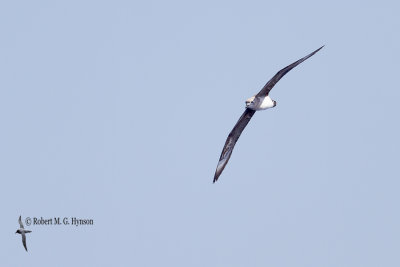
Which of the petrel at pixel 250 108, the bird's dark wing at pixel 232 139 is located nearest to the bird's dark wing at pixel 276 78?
the petrel at pixel 250 108

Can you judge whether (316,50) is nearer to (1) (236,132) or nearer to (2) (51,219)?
(1) (236,132)

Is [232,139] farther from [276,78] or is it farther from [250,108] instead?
[276,78]

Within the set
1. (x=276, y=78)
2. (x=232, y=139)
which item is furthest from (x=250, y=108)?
(x=276, y=78)

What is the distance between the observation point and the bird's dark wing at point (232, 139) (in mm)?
38812

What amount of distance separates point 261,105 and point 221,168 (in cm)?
515

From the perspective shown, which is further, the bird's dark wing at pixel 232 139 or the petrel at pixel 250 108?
the bird's dark wing at pixel 232 139

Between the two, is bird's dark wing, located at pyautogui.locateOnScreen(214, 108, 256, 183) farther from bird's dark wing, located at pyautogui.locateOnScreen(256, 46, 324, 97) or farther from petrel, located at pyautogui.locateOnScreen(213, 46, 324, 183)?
bird's dark wing, located at pyautogui.locateOnScreen(256, 46, 324, 97)

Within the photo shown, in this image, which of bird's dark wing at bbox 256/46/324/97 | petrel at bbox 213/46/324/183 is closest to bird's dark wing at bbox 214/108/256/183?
petrel at bbox 213/46/324/183

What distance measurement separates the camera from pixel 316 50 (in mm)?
31438

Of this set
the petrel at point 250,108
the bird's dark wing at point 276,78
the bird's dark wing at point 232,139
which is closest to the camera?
the bird's dark wing at point 276,78

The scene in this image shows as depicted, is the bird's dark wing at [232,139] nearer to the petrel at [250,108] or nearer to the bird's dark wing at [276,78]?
the petrel at [250,108]

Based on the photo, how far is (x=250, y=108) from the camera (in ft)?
124

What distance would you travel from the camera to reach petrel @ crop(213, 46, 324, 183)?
3386 centimetres

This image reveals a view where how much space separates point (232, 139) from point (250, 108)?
2900mm
